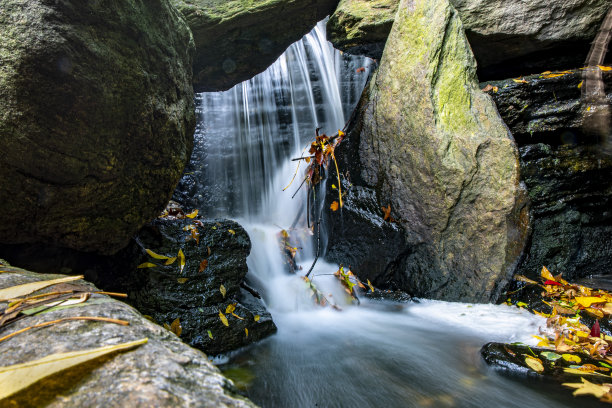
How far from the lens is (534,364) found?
2.34 metres

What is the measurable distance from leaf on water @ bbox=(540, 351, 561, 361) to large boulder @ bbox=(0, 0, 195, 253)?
11.3 ft

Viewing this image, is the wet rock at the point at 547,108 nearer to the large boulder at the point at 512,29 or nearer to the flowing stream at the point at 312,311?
the large boulder at the point at 512,29

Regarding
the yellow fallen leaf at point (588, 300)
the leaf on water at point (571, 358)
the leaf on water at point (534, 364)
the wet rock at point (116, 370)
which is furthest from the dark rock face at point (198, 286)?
the yellow fallen leaf at point (588, 300)

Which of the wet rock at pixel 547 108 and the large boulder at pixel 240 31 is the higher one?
the large boulder at pixel 240 31

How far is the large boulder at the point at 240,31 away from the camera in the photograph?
454 centimetres

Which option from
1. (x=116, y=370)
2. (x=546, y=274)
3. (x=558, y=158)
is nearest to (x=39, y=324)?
(x=116, y=370)

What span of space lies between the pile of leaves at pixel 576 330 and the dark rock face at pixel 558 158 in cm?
65

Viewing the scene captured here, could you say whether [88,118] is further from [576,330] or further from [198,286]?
[576,330]

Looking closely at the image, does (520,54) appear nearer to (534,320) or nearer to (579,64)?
(579,64)

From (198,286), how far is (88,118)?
1695 mm

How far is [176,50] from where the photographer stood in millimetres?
2951

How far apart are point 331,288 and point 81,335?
11.7 feet

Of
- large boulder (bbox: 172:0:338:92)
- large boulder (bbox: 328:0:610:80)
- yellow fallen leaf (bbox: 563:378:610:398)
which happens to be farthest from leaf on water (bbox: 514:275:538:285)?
large boulder (bbox: 172:0:338:92)

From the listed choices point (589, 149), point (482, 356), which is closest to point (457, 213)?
point (482, 356)
